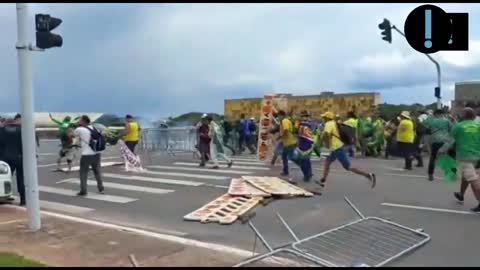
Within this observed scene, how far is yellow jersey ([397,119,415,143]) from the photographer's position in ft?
52.3

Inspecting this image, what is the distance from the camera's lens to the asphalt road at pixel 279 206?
24.1 ft

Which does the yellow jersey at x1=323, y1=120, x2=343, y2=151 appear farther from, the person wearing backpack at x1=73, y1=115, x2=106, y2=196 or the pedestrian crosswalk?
the person wearing backpack at x1=73, y1=115, x2=106, y2=196

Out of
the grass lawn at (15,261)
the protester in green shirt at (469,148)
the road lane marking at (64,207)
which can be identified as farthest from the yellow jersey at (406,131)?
the grass lawn at (15,261)

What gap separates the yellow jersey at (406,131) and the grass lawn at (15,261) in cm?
1238

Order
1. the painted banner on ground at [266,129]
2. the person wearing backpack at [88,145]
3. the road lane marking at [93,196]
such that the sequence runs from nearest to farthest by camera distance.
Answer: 1. the road lane marking at [93,196]
2. the person wearing backpack at [88,145]
3. the painted banner on ground at [266,129]

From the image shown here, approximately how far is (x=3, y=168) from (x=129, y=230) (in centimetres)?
394

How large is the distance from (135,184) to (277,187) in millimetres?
3975

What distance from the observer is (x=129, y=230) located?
7965 mm

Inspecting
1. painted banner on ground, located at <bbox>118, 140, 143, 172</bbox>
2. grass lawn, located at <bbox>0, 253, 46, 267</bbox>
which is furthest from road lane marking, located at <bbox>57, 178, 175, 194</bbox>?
grass lawn, located at <bbox>0, 253, 46, 267</bbox>

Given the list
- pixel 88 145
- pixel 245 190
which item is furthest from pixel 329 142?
pixel 88 145

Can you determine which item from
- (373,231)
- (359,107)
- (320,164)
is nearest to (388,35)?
(320,164)

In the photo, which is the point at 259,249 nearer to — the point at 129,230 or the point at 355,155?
the point at 129,230

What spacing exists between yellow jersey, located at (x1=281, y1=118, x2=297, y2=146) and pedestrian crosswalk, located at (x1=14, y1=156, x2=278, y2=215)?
185cm

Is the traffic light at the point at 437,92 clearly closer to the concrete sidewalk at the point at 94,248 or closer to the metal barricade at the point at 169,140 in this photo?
the metal barricade at the point at 169,140
